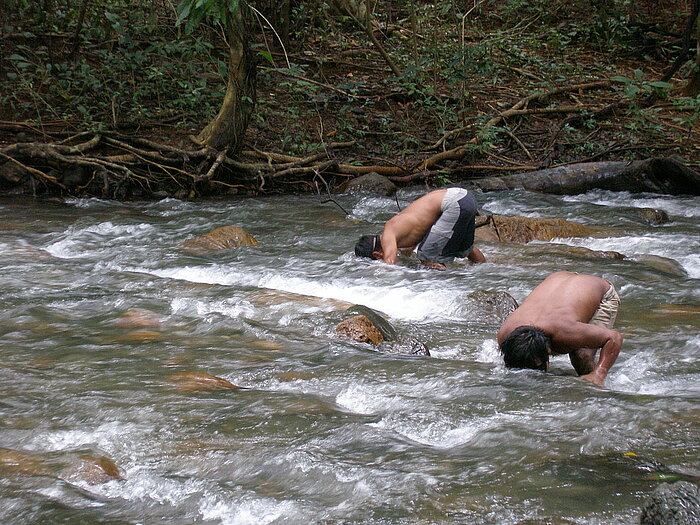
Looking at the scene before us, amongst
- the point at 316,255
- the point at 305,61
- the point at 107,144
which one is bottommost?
the point at 316,255

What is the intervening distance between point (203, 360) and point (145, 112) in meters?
8.33

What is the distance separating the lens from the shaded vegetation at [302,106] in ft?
34.3

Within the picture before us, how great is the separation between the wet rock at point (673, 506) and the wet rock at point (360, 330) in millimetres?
2298

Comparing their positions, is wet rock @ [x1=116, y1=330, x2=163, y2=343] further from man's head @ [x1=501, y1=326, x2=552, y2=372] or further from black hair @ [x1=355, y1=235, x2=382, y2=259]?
black hair @ [x1=355, y1=235, x2=382, y2=259]

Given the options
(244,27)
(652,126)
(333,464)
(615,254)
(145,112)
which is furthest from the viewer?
(652,126)

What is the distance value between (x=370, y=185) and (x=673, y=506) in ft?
28.5

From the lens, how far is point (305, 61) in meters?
14.8

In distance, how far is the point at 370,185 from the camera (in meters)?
10.8

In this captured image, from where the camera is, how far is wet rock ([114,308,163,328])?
16.0 feet

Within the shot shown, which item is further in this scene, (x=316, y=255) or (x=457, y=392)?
(x=316, y=255)

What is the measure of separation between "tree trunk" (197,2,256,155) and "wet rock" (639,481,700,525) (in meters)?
9.05

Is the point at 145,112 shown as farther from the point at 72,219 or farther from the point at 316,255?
the point at 316,255

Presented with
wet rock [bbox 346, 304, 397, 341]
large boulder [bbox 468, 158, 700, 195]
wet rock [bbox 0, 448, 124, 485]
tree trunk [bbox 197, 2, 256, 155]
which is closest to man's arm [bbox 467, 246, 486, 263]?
wet rock [bbox 346, 304, 397, 341]

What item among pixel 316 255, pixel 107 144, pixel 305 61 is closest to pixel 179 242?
pixel 316 255
